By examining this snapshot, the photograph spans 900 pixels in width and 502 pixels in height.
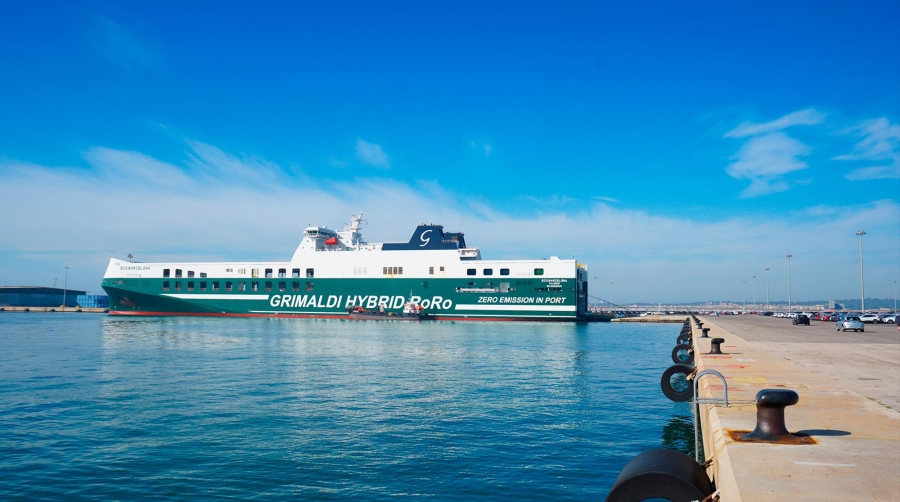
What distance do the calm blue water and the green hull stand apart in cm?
3286

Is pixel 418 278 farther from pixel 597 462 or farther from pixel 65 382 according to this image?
pixel 597 462

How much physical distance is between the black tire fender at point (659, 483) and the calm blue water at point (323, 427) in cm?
333

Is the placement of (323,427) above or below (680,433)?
above

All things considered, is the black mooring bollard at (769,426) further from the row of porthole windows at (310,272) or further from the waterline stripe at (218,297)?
the waterline stripe at (218,297)

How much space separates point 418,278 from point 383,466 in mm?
51167

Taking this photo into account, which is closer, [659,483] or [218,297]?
[659,483]

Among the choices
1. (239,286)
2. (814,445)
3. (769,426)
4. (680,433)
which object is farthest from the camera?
(239,286)

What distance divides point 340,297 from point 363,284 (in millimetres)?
2892

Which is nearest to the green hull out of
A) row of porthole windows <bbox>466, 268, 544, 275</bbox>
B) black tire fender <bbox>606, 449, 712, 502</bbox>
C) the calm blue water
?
row of porthole windows <bbox>466, 268, 544, 275</bbox>

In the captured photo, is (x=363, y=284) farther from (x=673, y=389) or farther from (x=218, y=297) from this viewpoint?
(x=673, y=389)

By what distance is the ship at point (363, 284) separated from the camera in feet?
192

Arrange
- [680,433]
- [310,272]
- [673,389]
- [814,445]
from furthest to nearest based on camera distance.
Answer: [310,272]
[673,389]
[680,433]
[814,445]

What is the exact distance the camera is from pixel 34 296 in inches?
5684

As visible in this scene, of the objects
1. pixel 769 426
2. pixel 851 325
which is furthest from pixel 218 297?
pixel 769 426
